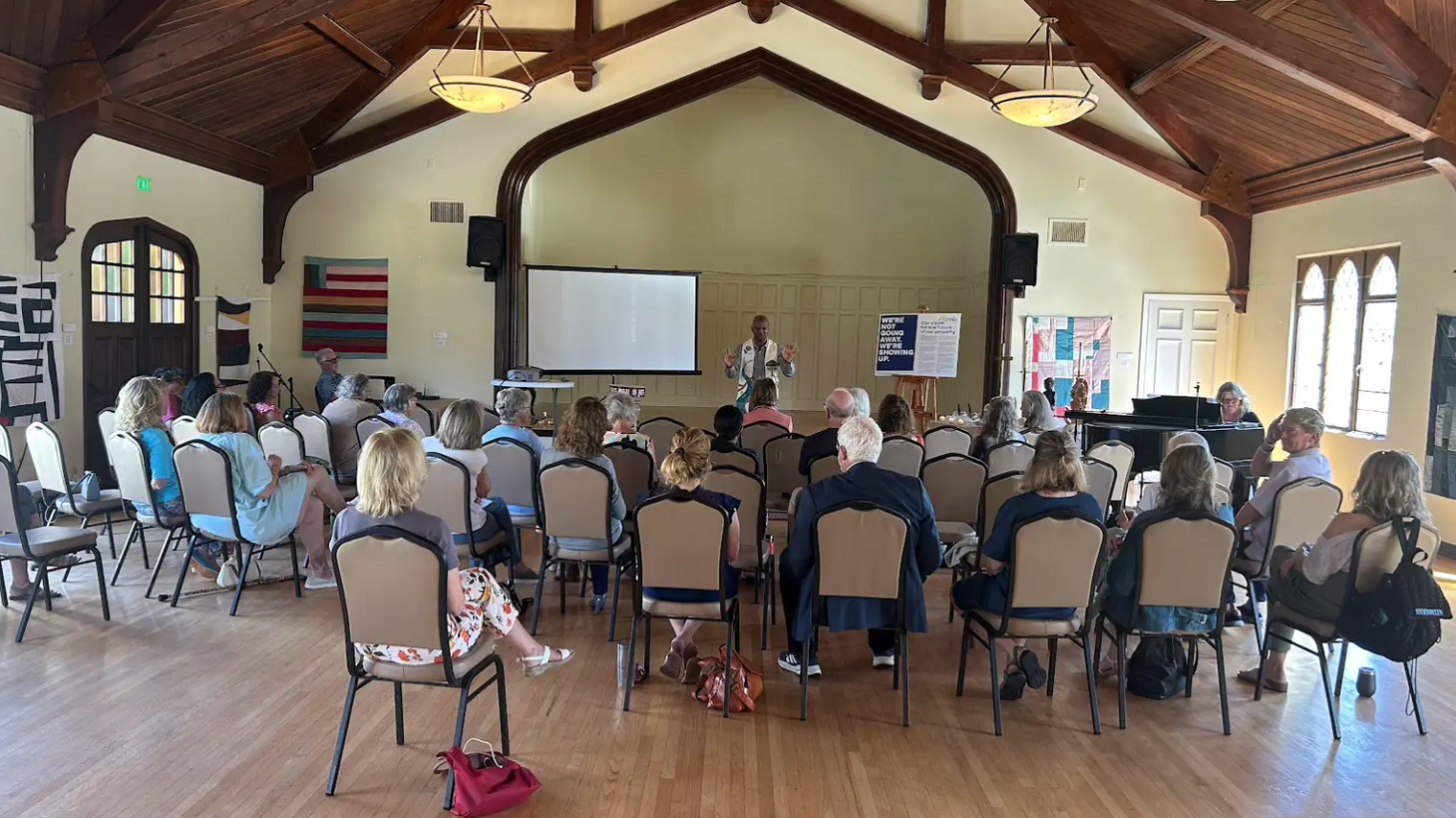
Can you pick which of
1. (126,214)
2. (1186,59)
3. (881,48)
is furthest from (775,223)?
(126,214)

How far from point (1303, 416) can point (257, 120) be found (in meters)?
9.56

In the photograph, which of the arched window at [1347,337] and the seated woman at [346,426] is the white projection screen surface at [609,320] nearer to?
the seated woman at [346,426]

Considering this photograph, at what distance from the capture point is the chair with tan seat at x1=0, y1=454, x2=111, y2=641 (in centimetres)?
461

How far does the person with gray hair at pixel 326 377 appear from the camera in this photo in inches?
396

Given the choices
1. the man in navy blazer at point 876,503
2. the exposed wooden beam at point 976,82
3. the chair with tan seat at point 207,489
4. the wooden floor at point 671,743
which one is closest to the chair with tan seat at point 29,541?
the wooden floor at point 671,743

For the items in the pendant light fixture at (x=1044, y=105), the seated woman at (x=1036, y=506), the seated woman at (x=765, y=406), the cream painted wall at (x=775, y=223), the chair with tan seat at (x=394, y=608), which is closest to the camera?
the chair with tan seat at (x=394, y=608)

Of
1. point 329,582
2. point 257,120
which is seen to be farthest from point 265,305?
point 329,582

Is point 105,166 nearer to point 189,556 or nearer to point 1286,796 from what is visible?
point 189,556

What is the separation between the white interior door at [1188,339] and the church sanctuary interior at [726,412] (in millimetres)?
58

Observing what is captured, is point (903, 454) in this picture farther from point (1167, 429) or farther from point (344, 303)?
point (344, 303)

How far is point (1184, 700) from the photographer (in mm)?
4473

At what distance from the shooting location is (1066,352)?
10961mm

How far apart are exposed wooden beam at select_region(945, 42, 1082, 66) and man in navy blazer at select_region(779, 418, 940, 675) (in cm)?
718

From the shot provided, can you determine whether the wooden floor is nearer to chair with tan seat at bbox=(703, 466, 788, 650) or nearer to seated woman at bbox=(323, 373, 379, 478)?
chair with tan seat at bbox=(703, 466, 788, 650)
